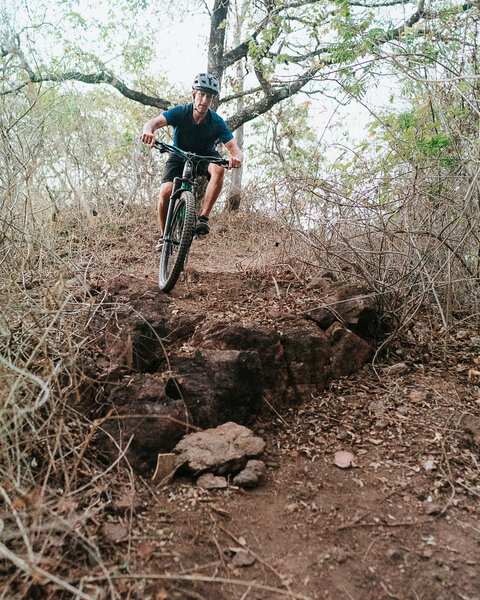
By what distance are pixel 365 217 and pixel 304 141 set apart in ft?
30.1

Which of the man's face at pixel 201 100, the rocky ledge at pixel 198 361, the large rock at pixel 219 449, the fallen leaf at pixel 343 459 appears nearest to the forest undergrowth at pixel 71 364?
the rocky ledge at pixel 198 361

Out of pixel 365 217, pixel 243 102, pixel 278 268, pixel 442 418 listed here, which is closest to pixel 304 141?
pixel 243 102

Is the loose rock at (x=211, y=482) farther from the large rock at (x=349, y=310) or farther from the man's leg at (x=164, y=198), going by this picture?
the man's leg at (x=164, y=198)

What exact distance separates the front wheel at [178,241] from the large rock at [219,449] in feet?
5.03

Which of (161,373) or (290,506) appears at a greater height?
(161,373)

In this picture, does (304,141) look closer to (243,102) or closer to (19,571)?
(243,102)

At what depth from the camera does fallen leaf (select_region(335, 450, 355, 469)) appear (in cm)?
219

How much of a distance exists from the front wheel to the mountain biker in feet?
0.61

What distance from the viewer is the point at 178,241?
11.9ft

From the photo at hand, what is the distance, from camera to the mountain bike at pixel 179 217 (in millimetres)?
3297

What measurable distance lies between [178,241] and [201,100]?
1.35m

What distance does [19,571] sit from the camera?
1.29 m

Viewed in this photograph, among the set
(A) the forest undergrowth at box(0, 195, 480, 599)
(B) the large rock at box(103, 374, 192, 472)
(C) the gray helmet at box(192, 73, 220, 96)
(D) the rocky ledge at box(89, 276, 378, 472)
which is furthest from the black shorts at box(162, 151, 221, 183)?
(B) the large rock at box(103, 374, 192, 472)

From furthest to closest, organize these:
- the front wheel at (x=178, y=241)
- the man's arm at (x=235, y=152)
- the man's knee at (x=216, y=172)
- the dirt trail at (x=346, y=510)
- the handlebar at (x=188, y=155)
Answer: the man's knee at (x=216, y=172), the man's arm at (x=235, y=152), the handlebar at (x=188, y=155), the front wheel at (x=178, y=241), the dirt trail at (x=346, y=510)
